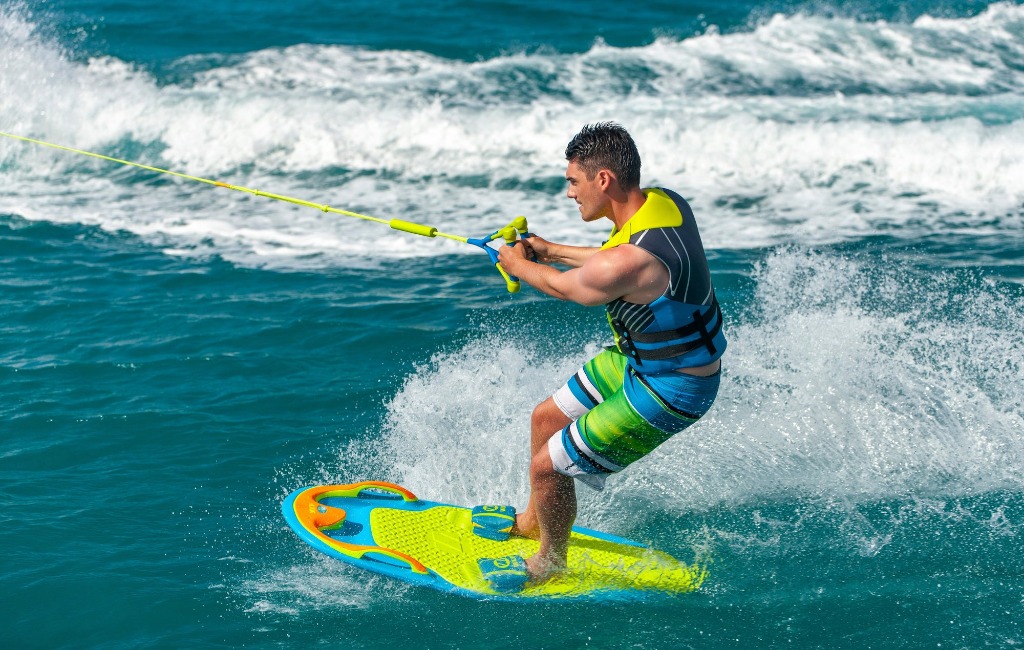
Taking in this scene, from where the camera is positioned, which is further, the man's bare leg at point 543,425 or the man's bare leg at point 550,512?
the man's bare leg at point 543,425

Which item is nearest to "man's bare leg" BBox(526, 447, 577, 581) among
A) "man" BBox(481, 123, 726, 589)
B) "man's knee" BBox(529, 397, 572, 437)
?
"man" BBox(481, 123, 726, 589)

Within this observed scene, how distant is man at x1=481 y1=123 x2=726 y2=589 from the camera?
422 centimetres

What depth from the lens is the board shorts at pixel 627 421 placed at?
447cm

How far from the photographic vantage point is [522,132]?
43.5 feet

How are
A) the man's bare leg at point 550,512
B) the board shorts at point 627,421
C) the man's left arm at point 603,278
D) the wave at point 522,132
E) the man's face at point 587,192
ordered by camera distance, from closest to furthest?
1. the man's left arm at point 603,278
2. the man's face at point 587,192
3. the board shorts at point 627,421
4. the man's bare leg at point 550,512
5. the wave at point 522,132

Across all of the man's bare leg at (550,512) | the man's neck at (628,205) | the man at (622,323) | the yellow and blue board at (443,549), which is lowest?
the yellow and blue board at (443,549)

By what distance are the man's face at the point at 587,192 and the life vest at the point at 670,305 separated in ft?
0.42

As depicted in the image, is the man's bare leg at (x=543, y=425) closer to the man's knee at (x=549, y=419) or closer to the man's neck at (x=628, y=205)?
the man's knee at (x=549, y=419)

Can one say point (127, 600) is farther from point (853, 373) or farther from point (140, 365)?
point (853, 373)

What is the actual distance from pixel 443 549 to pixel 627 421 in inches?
50.9

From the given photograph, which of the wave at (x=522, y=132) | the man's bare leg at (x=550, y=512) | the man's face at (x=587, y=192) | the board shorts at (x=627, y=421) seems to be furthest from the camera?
the wave at (x=522, y=132)

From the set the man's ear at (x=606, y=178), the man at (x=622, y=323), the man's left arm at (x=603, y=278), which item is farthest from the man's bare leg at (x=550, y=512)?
the man's ear at (x=606, y=178)

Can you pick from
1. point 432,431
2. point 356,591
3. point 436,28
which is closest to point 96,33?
point 436,28

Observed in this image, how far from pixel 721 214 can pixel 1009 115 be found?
4.63 meters
